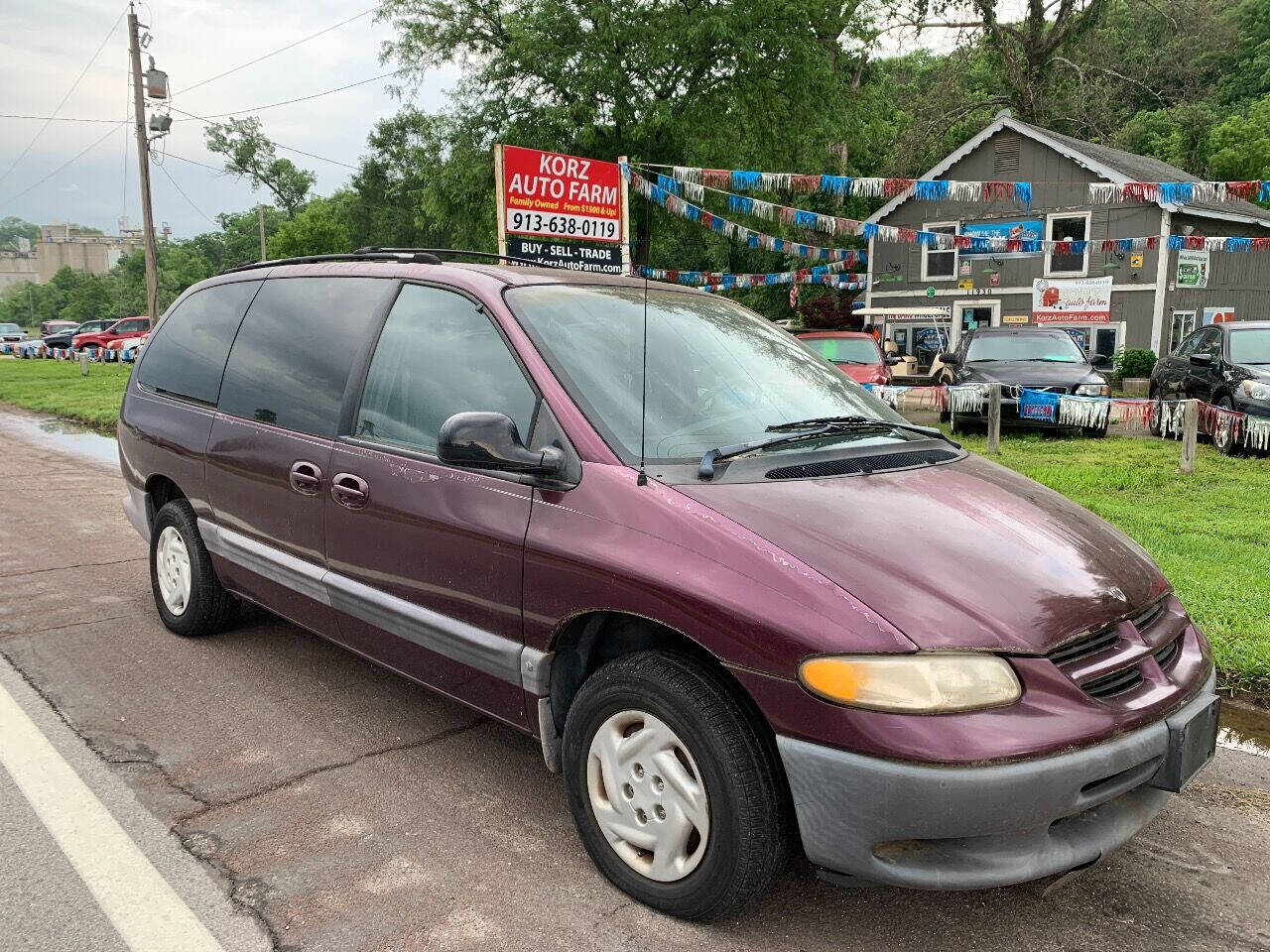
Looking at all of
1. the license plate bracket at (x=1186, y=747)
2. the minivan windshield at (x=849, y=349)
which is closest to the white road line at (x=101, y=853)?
the license plate bracket at (x=1186, y=747)

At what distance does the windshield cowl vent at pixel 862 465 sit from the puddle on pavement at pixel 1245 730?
1644 millimetres

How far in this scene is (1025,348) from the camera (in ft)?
43.3

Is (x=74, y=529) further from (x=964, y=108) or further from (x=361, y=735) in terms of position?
(x=964, y=108)

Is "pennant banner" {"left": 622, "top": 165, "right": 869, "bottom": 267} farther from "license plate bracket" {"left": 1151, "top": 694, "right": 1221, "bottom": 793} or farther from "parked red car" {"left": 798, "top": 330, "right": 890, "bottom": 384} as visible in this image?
"license plate bracket" {"left": 1151, "top": 694, "right": 1221, "bottom": 793}

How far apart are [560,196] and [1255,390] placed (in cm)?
805

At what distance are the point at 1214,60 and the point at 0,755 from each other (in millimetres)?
57887

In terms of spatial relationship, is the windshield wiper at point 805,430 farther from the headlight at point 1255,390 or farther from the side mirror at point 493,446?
the headlight at point 1255,390

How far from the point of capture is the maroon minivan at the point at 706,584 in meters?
2.11

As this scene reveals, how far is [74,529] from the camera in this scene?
7152mm

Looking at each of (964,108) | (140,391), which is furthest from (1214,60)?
(140,391)

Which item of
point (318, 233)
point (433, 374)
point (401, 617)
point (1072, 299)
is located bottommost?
point (401, 617)

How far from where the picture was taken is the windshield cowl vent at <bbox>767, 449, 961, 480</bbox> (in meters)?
2.71

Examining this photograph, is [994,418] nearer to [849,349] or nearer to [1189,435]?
[1189,435]

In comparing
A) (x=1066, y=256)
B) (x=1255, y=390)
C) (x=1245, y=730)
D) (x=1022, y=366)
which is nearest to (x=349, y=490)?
(x=1245, y=730)
